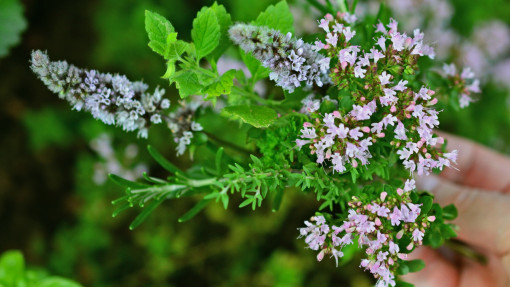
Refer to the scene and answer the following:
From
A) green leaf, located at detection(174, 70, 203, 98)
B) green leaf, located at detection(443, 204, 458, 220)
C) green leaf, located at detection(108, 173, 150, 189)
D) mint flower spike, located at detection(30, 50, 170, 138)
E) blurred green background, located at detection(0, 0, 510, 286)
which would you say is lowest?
blurred green background, located at detection(0, 0, 510, 286)

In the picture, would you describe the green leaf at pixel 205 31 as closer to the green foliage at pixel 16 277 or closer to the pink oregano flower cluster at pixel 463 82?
the pink oregano flower cluster at pixel 463 82

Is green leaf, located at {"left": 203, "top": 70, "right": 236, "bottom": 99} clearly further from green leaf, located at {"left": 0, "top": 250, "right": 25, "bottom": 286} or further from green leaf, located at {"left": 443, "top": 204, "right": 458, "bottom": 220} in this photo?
green leaf, located at {"left": 0, "top": 250, "right": 25, "bottom": 286}

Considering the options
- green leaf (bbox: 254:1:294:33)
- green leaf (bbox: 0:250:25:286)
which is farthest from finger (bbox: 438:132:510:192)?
green leaf (bbox: 0:250:25:286)

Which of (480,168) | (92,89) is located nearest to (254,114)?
(92,89)

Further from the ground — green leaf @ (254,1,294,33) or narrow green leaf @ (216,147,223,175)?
green leaf @ (254,1,294,33)

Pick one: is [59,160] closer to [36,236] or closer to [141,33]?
[36,236]

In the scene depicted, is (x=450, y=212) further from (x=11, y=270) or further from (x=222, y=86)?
(x=11, y=270)
